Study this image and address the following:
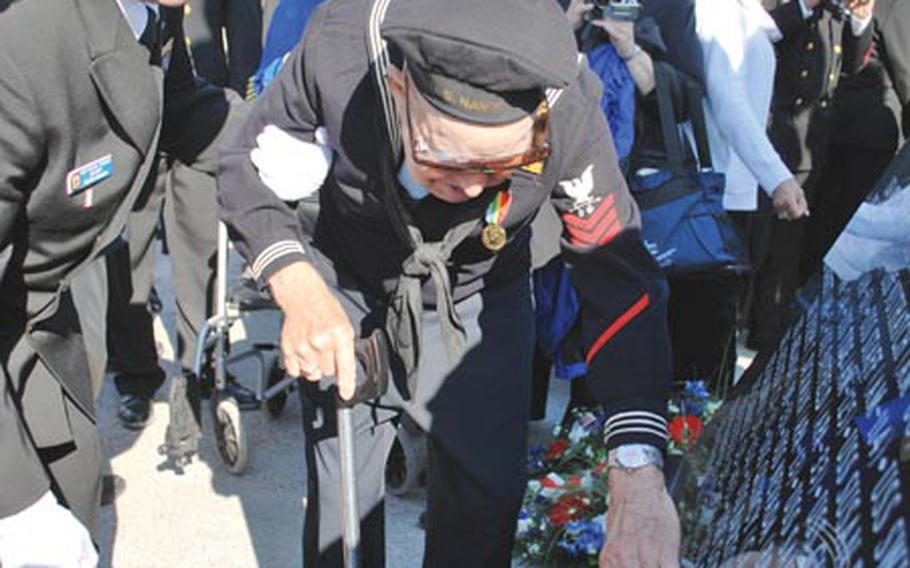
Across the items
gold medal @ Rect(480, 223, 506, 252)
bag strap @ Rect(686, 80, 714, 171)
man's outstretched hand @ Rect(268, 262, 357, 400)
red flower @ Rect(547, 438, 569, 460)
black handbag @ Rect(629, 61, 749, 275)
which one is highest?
gold medal @ Rect(480, 223, 506, 252)

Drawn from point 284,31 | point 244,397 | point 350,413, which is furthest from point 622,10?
point 244,397

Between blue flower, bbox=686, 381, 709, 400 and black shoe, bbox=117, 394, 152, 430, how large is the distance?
2086 mm

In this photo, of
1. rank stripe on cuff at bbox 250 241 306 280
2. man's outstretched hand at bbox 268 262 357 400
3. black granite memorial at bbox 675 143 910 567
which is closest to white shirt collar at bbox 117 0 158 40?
rank stripe on cuff at bbox 250 241 306 280

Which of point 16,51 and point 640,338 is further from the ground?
point 16,51

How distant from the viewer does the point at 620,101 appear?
3.35 metres

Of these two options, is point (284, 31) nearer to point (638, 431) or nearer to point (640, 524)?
point (638, 431)

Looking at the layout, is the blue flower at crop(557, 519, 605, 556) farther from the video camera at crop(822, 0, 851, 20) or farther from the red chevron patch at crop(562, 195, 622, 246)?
the video camera at crop(822, 0, 851, 20)

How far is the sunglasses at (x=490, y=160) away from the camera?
1744 mm

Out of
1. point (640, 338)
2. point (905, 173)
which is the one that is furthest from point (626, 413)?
point (905, 173)

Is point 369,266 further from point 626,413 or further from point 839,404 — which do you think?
point 839,404

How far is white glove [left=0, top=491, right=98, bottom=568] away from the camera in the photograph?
1857 mm

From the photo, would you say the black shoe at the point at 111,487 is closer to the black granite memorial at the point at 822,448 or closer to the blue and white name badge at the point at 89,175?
the blue and white name badge at the point at 89,175

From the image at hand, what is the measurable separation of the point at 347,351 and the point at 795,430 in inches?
30.6

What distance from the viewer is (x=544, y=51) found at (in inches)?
67.4
